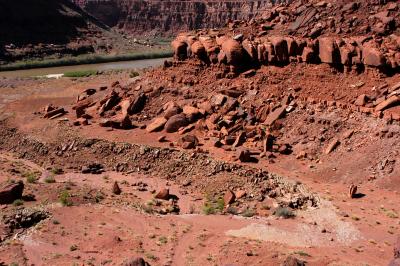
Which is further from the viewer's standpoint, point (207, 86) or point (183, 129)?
point (207, 86)

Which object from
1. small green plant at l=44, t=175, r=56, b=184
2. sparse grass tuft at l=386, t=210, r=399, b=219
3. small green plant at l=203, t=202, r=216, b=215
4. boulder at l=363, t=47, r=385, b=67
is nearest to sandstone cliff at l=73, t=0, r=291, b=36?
boulder at l=363, t=47, r=385, b=67

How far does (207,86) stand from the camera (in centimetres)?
3531

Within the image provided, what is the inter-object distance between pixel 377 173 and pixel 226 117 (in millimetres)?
9680

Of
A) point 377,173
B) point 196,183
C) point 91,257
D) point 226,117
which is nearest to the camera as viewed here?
point 91,257

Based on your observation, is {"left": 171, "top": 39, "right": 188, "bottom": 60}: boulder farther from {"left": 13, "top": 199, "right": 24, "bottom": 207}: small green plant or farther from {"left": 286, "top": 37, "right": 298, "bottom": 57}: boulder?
{"left": 13, "top": 199, "right": 24, "bottom": 207}: small green plant

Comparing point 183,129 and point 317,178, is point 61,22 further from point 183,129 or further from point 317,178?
point 317,178

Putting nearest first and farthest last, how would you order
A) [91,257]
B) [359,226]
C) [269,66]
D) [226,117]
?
[91,257]
[359,226]
[226,117]
[269,66]

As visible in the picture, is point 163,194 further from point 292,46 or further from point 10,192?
point 292,46

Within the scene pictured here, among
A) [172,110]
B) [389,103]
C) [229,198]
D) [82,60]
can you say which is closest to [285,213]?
[229,198]

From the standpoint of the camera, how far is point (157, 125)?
109 feet

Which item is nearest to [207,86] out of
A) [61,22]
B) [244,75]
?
[244,75]

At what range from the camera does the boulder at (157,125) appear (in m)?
33.1

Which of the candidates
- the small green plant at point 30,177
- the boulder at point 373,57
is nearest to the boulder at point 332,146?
the boulder at point 373,57

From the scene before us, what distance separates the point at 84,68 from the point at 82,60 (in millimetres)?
6097
